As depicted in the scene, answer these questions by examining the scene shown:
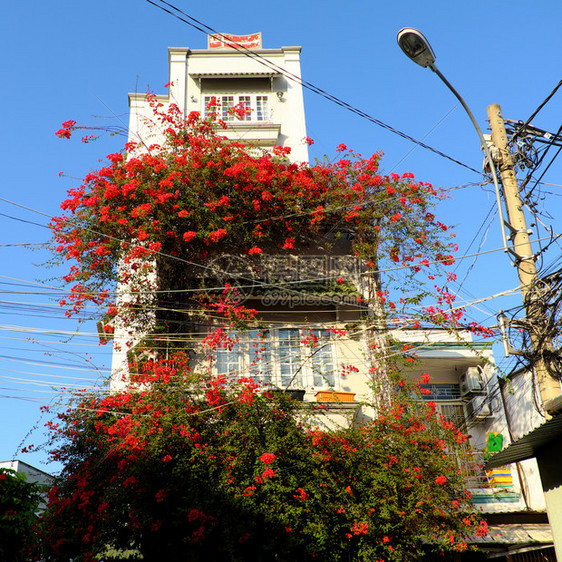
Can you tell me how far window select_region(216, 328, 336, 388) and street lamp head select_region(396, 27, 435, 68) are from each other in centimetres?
612

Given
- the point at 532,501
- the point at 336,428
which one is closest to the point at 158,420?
the point at 336,428

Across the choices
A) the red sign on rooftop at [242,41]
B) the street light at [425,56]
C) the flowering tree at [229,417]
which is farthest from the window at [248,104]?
the street light at [425,56]

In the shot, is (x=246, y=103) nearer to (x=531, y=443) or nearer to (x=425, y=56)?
(x=425, y=56)

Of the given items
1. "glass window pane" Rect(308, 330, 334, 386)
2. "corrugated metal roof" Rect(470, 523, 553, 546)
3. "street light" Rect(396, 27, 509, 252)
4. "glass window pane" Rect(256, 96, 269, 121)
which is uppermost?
"glass window pane" Rect(256, 96, 269, 121)

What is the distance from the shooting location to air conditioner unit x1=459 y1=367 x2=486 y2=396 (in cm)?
1677

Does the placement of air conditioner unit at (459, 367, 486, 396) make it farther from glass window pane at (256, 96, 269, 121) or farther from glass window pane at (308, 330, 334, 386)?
glass window pane at (256, 96, 269, 121)

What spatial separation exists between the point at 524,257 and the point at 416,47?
3.50 metres

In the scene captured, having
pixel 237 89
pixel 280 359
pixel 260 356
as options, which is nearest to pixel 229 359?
pixel 260 356

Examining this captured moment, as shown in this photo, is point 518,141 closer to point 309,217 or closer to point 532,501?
point 309,217

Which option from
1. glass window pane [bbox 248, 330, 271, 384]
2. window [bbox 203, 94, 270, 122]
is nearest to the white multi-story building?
window [bbox 203, 94, 270, 122]

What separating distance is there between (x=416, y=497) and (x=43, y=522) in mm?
6401

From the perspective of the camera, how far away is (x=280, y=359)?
43.4 ft

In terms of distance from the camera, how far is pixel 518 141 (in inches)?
391

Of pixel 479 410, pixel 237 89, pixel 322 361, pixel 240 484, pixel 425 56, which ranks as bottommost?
pixel 240 484
